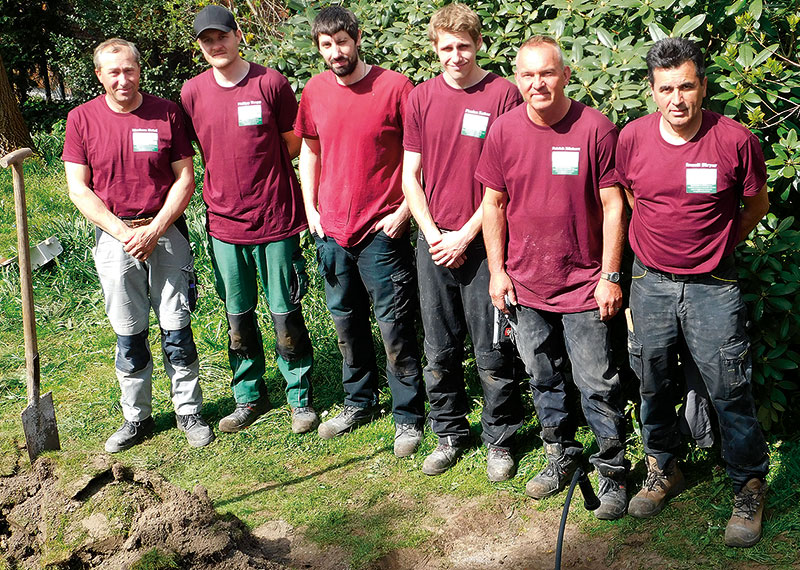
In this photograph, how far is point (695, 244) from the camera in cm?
353

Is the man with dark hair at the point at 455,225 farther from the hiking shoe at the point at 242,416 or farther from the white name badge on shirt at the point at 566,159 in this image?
the hiking shoe at the point at 242,416

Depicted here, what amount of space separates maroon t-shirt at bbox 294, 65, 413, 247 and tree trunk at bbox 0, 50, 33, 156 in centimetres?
838

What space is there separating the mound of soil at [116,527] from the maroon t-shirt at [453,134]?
1792mm

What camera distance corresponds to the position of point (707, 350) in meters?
3.61

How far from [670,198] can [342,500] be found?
7.48ft

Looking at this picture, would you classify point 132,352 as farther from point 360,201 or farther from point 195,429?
point 360,201

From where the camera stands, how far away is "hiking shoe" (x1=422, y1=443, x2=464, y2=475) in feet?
15.1

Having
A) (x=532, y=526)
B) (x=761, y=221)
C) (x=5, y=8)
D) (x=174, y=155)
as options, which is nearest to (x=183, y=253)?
(x=174, y=155)

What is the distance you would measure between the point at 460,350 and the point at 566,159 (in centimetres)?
127

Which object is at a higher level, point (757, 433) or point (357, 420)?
point (757, 433)

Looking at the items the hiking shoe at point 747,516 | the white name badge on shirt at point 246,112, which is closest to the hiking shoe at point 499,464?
the hiking shoe at point 747,516

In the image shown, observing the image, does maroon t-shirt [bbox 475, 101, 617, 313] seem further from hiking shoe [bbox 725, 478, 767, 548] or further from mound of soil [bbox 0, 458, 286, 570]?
mound of soil [bbox 0, 458, 286, 570]

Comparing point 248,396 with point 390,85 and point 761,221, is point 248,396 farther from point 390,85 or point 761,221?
point 761,221

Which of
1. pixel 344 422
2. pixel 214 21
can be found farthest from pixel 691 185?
pixel 214 21
